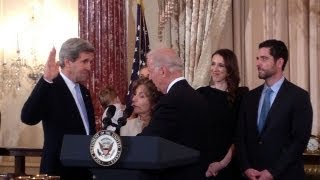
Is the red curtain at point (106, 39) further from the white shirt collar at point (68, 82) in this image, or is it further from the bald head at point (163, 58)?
the bald head at point (163, 58)

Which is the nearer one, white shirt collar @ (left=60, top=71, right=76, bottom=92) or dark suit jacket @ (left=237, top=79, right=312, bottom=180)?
white shirt collar @ (left=60, top=71, right=76, bottom=92)

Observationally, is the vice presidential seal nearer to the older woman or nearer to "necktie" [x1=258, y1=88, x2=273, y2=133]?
the older woman

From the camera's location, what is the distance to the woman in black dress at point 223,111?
176 inches

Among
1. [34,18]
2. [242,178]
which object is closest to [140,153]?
[242,178]

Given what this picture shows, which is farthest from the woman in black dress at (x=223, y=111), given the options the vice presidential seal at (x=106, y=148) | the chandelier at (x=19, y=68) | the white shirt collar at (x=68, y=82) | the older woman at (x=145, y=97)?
the chandelier at (x=19, y=68)

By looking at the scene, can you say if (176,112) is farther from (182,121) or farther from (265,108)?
(265,108)

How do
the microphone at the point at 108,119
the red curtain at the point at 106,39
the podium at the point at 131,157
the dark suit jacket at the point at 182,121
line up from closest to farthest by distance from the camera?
1. the podium at the point at 131,157
2. the microphone at the point at 108,119
3. the dark suit jacket at the point at 182,121
4. the red curtain at the point at 106,39

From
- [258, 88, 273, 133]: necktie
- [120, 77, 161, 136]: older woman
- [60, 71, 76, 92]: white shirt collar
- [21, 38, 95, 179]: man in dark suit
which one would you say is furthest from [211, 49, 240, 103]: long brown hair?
[60, 71, 76, 92]: white shirt collar

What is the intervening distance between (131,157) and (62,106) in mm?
1573

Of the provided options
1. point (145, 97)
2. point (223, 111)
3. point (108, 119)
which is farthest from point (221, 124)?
point (108, 119)

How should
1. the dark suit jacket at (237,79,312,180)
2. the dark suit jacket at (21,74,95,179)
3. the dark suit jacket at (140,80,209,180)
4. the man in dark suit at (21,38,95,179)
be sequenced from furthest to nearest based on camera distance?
the dark suit jacket at (237,79,312,180)
the dark suit jacket at (21,74,95,179)
the man in dark suit at (21,38,95,179)
the dark suit jacket at (140,80,209,180)

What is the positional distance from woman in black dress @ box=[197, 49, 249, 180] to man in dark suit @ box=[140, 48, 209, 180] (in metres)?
1.35

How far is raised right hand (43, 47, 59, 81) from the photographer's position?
339 cm

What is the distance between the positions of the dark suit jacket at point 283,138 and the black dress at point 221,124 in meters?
0.22
